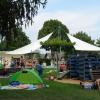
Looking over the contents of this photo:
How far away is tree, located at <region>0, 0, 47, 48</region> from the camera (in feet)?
59.2

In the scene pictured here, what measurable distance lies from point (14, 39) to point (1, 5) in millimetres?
2475

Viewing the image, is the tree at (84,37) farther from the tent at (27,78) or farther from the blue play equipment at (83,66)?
the tent at (27,78)

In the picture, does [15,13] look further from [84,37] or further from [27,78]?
[84,37]

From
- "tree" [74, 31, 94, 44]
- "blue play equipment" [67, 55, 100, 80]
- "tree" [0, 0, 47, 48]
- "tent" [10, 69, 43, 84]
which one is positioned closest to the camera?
"tree" [0, 0, 47, 48]

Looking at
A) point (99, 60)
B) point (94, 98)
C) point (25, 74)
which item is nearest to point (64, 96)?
point (94, 98)

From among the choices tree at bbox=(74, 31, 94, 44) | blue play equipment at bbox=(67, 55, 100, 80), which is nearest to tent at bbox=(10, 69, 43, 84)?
blue play equipment at bbox=(67, 55, 100, 80)

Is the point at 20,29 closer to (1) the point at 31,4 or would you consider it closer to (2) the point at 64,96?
(1) the point at 31,4

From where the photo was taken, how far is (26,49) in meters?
41.1

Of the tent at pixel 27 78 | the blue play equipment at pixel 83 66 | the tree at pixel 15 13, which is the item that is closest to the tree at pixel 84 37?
the blue play equipment at pixel 83 66

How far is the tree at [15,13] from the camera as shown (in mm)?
18044

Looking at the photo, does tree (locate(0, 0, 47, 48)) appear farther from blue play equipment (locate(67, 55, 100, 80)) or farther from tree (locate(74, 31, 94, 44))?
tree (locate(74, 31, 94, 44))

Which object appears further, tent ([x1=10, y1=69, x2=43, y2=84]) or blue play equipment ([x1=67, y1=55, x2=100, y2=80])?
blue play equipment ([x1=67, y1=55, x2=100, y2=80])

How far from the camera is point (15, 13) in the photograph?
60.1ft

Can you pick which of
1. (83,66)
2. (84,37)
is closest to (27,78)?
(83,66)
